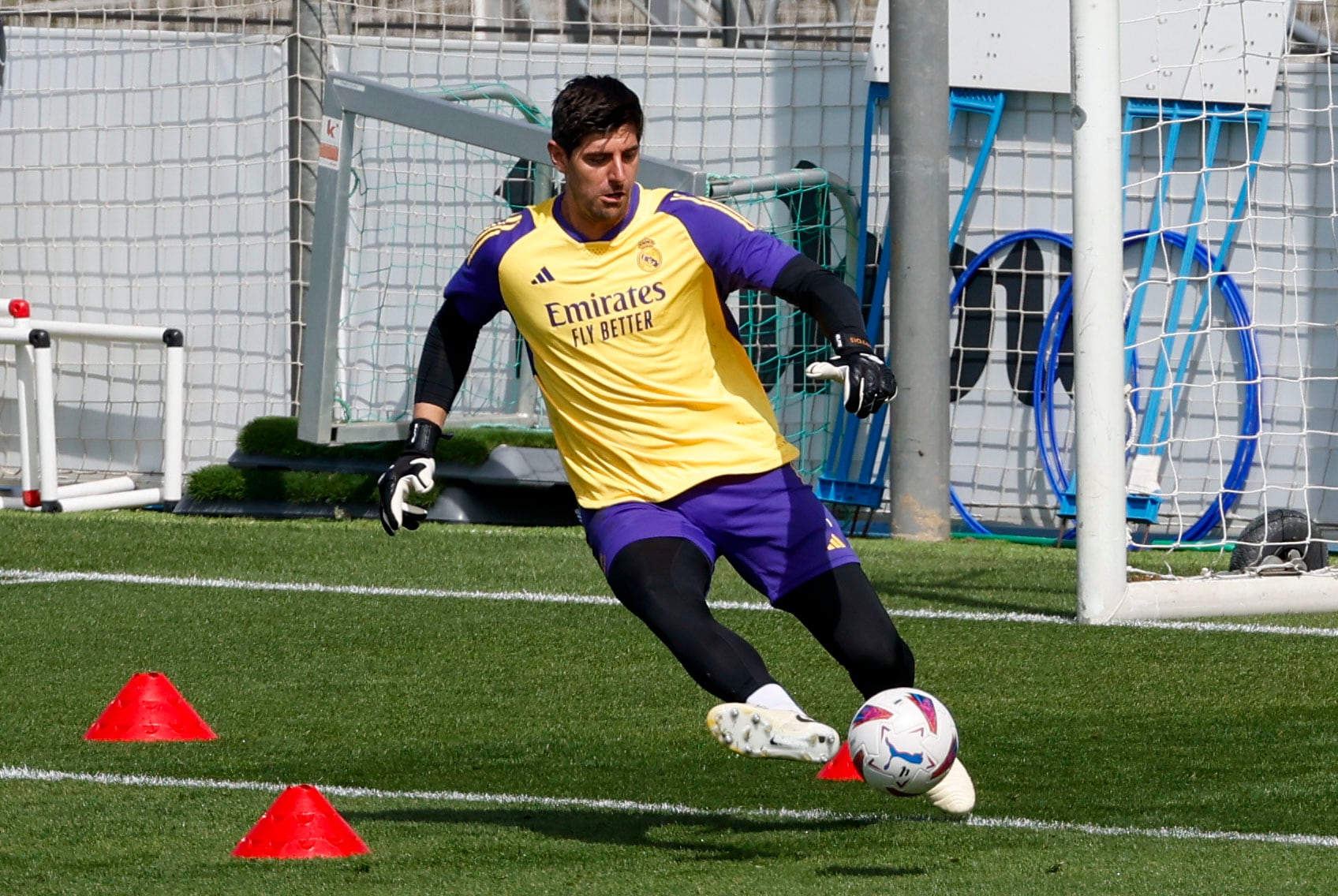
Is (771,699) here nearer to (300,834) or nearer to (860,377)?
(860,377)

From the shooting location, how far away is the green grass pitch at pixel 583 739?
4582 mm

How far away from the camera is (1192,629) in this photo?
8.02 m

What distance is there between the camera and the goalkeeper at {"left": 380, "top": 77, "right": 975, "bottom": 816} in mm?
4910

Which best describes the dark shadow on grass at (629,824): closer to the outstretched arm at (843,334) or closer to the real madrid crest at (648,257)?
the outstretched arm at (843,334)

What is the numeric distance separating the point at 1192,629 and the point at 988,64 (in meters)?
4.20

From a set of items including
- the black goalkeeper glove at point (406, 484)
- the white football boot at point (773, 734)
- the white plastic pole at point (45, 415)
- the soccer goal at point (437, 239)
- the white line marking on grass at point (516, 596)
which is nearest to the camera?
the white football boot at point (773, 734)

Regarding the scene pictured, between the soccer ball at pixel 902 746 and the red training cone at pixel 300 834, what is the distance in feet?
3.77

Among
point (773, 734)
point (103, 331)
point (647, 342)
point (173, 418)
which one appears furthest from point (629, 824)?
point (103, 331)

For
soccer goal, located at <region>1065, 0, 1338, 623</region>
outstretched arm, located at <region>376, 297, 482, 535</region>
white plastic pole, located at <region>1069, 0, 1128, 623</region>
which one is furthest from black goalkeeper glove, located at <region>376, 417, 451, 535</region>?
soccer goal, located at <region>1065, 0, 1338, 623</region>

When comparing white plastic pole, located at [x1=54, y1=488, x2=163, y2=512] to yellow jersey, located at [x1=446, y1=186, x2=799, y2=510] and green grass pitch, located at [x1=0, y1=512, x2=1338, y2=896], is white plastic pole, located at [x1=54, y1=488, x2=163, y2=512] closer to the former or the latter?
green grass pitch, located at [x1=0, y1=512, x2=1338, y2=896]

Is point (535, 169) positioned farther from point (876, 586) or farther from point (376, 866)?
point (376, 866)

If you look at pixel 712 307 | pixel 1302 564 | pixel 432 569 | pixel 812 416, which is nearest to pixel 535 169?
pixel 812 416

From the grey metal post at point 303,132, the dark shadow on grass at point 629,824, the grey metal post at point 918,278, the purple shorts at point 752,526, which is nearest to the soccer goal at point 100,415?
the grey metal post at point 303,132

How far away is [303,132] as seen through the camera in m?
12.6
